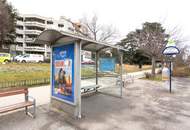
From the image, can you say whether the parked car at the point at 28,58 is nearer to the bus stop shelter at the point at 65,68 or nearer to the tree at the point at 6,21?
the tree at the point at 6,21

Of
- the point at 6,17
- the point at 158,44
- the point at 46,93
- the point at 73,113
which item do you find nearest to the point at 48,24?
the point at 6,17

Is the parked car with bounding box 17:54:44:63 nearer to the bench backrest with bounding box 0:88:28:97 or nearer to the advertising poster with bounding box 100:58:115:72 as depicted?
the advertising poster with bounding box 100:58:115:72

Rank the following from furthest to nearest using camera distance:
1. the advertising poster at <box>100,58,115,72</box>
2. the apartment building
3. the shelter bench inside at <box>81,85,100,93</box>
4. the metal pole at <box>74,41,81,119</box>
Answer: the apartment building → the advertising poster at <box>100,58,115,72</box> → the shelter bench inside at <box>81,85,100,93</box> → the metal pole at <box>74,41,81,119</box>

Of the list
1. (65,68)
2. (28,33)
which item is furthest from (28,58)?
(65,68)

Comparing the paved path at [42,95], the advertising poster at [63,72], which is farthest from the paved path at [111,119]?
the paved path at [42,95]

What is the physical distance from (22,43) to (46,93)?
42170mm

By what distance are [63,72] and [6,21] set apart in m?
30.4

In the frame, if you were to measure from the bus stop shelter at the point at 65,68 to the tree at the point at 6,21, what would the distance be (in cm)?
2910

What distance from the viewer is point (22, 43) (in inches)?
1724

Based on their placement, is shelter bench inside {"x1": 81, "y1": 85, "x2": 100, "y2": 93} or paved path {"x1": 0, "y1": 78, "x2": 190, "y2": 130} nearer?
paved path {"x1": 0, "y1": 78, "x2": 190, "y2": 130}

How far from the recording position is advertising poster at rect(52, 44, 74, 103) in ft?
15.0

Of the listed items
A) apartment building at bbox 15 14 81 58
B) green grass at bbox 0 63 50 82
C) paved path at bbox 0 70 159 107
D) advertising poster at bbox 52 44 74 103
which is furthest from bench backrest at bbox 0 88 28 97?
apartment building at bbox 15 14 81 58

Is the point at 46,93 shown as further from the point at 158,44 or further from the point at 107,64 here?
the point at 158,44

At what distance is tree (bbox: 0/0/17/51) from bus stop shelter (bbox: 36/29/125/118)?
29.1 m
